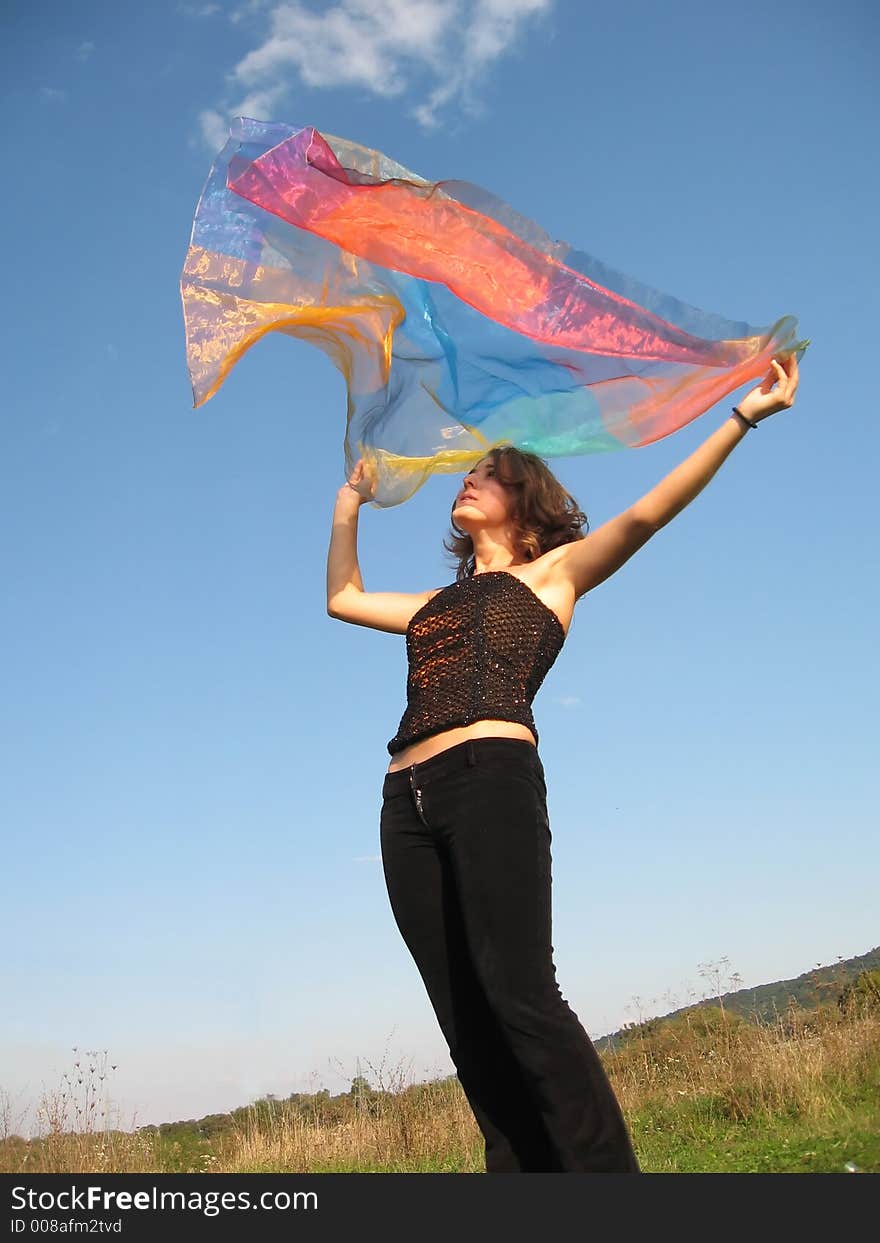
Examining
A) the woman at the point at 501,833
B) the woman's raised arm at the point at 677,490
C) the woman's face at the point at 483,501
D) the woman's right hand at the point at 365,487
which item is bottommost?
the woman at the point at 501,833

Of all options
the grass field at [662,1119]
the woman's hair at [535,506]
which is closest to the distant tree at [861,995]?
the grass field at [662,1119]

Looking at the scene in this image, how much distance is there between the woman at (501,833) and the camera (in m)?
2.66

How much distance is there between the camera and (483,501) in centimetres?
370

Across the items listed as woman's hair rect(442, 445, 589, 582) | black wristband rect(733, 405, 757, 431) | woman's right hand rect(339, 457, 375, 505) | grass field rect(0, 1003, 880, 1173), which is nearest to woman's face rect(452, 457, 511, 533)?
woman's hair rect(442, 445, 589, 582)

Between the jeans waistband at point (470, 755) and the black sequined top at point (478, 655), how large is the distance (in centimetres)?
8

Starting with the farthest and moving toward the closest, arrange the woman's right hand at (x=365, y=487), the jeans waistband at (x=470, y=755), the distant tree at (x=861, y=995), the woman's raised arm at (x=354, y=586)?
the distant tree at (x=861, y=995)
the woman's right hand at (x=365, y=487)
the woman's raised arm at (x=354, y=586)
the jeans waistband at (x=470, y=755)

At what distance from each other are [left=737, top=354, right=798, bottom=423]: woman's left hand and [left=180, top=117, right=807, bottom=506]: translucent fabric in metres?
0.46

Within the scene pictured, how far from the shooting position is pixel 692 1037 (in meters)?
9.45

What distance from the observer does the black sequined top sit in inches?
122

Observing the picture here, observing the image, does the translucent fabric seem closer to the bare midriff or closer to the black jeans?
the bare midriff

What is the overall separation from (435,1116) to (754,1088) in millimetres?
2992

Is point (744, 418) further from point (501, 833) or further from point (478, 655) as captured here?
point (501, 833)

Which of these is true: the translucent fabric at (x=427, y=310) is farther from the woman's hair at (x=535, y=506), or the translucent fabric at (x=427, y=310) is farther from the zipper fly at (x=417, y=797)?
the zipper fly at (x=417, y=797)
